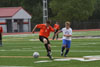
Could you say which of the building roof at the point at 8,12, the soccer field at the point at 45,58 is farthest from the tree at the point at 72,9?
the soccer field at the point at 45,58

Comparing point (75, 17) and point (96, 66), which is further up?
point (96, 66)

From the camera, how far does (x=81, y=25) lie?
6831 cm

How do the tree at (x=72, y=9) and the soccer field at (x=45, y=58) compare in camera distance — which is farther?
the tree at (x=72, y=9)

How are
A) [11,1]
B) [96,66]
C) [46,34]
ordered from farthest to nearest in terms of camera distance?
[11,1] → [46,34] → [96,66]

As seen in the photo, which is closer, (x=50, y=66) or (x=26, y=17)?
(x=50, y=66)

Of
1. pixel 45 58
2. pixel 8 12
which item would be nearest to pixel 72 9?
pixel 8 12

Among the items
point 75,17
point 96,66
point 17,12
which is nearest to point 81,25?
point 75,17

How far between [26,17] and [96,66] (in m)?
49.2

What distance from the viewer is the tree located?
65.8 meters

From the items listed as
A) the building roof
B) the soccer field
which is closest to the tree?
the building roof

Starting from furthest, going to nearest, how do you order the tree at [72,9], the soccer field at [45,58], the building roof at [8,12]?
1. the tree at [72,9]
2. the building roof at [8,12]
3. the soccer field at [45,58]

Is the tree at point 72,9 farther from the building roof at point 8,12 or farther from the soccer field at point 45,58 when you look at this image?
the soccer field at point 45,58

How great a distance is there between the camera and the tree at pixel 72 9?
65.8 meters

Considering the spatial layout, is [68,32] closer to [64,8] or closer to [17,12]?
[17,12]
